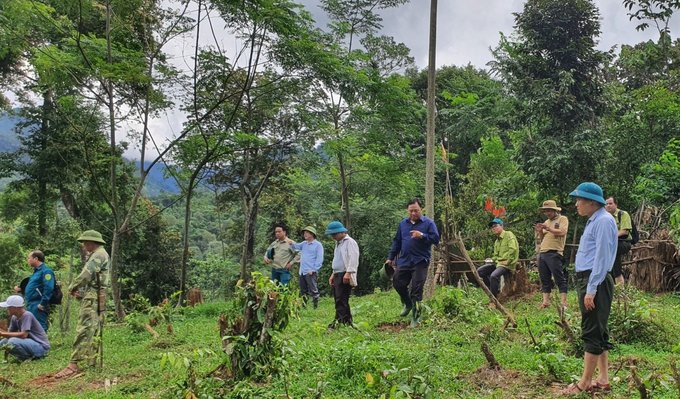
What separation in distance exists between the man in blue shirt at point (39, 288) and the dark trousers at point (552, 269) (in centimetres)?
817

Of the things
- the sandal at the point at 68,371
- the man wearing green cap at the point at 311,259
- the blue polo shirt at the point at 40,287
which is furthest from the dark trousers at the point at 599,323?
the blue polo shirt at the point at 40,287

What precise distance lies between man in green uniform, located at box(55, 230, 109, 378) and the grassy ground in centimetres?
30

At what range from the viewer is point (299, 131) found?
12828 millimetres

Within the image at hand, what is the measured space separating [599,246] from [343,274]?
4030 mm

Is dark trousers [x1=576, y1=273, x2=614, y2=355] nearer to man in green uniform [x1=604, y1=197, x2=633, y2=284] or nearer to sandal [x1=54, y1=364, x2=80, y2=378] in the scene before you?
man in green uniform [x1=604, y1=197, x2=633, y2=284]

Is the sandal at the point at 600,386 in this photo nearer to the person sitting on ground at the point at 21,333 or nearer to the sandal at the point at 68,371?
the sandal at the point at 68,371

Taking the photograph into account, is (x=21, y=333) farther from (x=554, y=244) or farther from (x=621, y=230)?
(x=621, y=230)

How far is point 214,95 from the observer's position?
10.8 m

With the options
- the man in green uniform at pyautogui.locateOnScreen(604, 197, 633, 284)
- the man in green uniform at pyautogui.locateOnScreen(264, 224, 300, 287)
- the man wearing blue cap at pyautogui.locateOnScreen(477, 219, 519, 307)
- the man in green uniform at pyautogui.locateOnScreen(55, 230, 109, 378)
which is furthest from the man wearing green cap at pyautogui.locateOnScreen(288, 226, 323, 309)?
the man in green uniform at pyautogui.locateOnScreen(604, 197, 633, 284)

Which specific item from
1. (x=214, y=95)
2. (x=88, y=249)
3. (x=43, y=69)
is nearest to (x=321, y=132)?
(x=214, y=95)

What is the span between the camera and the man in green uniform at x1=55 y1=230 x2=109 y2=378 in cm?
597

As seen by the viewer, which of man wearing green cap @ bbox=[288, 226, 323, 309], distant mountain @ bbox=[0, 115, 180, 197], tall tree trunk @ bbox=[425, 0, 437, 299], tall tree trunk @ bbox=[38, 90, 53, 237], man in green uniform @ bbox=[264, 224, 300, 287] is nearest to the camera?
tall tree trunk @ bbox=[425, 0, 437, 299]

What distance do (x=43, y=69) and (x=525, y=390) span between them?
30.5ft

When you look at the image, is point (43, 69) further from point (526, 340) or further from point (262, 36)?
point (526, 340)
